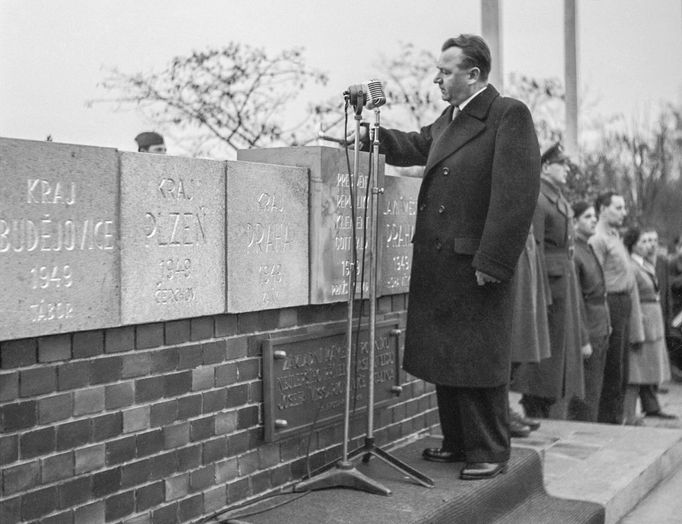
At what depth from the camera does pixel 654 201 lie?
27641 mm

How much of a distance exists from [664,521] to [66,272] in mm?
3626

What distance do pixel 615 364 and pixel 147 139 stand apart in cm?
417

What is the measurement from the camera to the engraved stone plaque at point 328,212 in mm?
4891

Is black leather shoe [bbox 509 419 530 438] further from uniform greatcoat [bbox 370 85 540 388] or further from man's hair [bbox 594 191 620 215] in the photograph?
man's hair [bbox 594 191 620 215]

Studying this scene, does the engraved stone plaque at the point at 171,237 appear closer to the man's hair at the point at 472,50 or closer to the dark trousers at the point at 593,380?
the man's hair at the point at 472,50

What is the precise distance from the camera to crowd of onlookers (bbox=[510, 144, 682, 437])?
22.1 ft

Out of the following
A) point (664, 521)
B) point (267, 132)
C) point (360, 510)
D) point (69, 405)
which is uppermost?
point (267, 132)

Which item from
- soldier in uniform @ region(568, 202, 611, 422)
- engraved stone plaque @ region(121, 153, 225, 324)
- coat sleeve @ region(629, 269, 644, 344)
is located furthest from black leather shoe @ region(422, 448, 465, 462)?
coat sleeve @ region(629, 269, 644, 344)

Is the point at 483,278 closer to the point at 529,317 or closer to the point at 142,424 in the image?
the point at 142,424

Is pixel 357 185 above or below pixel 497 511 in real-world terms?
above

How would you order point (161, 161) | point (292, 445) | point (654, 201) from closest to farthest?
point (161, 161), point (292, 445), point (654, 201)

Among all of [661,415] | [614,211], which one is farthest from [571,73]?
[614,211]

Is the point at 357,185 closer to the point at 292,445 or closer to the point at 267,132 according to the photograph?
the point at 292,445

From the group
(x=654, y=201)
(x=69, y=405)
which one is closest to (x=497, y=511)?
(x=69, y=405)
